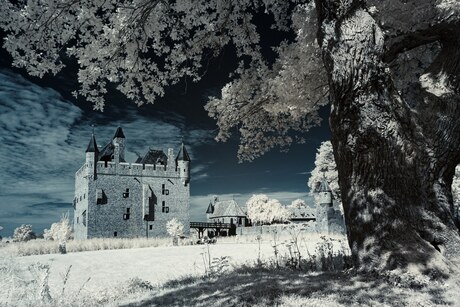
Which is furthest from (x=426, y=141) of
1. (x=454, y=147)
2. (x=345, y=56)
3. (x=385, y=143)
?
(x=345, y=56)

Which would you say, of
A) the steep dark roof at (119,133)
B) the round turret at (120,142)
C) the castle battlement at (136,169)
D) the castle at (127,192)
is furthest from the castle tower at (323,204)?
the steep dark roof at (119,133)

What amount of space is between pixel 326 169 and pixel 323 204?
399cm

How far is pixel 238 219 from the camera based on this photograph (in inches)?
2931

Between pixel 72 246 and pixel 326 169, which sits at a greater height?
pixel 326 169

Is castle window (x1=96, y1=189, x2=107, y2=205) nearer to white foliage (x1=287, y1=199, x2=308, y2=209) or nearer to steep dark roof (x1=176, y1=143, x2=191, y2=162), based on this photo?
steep dark roof (x1=176, y1=143, x2=191, y2=162)

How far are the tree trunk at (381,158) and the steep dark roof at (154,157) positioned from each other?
55.6 metres

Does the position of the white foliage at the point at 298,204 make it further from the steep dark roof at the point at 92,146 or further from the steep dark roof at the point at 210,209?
the steep dark roof at the point at 92,146

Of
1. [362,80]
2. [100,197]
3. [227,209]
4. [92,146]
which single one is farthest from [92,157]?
[362,80]

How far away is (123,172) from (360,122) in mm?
53609

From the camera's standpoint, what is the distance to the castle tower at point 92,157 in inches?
2104

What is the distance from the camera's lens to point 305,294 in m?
5.08

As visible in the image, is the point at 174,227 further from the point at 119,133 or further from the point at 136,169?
the point at 119,133

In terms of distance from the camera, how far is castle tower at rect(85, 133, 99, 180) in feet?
175

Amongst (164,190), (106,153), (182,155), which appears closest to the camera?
(106,153)
